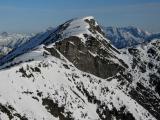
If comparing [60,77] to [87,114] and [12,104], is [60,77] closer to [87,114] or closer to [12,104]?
[87,114]

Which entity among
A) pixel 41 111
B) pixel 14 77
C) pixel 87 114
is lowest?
pixel 87 114

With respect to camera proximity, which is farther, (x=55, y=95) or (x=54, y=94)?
(x=55, y=95)

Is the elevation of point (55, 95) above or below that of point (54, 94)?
below

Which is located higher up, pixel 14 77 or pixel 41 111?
pixel 14 77

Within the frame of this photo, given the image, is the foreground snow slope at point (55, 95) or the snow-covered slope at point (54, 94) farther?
the snow-covered slope at point (54, 94)

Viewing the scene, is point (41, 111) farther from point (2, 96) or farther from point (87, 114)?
point (87, 114)

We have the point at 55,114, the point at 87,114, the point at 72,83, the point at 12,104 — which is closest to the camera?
the point at 12,104

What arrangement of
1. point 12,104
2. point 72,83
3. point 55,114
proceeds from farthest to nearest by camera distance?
point 72,83
point 55,114
point 12,104

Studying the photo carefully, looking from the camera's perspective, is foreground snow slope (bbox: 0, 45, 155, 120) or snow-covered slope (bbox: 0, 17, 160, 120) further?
snow-covered slope (bbox: 0, 17, 160, 120)

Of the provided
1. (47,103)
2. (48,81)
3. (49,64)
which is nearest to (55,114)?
(47,103)

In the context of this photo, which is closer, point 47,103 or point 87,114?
point 47,103
